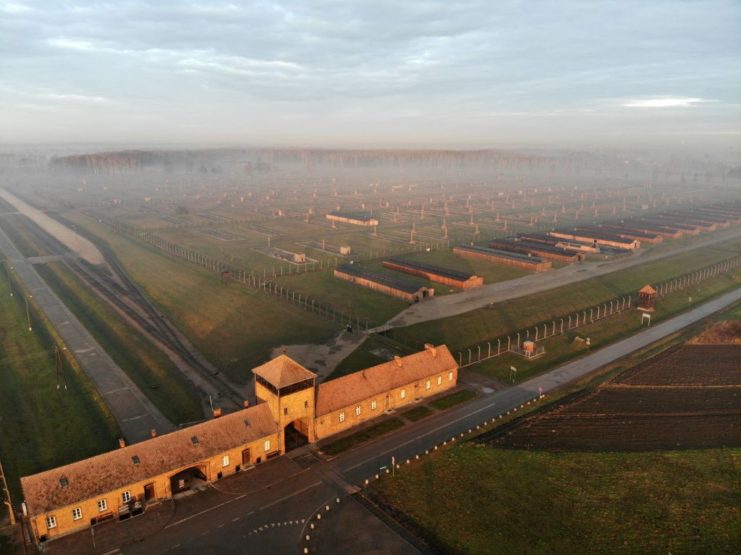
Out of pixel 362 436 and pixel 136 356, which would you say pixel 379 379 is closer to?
pixel 362 436

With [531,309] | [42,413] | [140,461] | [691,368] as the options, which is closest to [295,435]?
[140,461]

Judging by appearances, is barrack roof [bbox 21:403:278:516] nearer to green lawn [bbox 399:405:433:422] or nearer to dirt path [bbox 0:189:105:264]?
green lawn [bbox 399:405:433:422]

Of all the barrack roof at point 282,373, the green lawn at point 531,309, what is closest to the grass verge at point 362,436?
the barrack roof at point 282,373

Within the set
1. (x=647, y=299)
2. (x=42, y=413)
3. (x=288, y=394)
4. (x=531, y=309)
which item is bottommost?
(x=42, y=413)

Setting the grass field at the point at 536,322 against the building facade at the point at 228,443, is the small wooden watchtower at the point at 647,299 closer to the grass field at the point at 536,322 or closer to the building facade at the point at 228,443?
the grass field at the point at 536,322

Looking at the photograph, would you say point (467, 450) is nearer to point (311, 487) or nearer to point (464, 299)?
point (311, 487)

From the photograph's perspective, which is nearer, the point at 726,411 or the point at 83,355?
the point at 726,411

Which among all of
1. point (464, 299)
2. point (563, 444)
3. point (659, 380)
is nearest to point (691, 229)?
point (464, 299)
